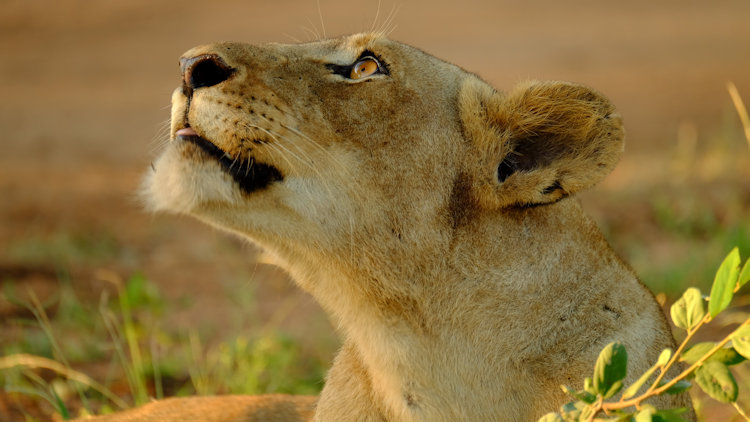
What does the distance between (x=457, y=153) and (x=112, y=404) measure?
225 centimetres

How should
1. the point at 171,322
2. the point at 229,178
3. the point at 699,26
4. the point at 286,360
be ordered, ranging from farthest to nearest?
the point at 699,26 < the point at 171,322 < the point at 286,360 < the point at 229,178

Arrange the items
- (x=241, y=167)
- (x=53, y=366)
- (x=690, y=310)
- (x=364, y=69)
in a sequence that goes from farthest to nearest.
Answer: (x=53, y=366) < (x=364, y=69) < (x=241, y=167) < (x=690, y=310)

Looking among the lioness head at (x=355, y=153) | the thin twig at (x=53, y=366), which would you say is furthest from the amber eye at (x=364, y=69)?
the thin twig at (x=53, y=366)

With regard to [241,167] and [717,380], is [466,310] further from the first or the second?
[717,380]

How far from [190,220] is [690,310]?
650 centimetres

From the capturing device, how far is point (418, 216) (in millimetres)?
2492

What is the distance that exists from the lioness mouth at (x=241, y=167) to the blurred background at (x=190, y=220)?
459 millimetres

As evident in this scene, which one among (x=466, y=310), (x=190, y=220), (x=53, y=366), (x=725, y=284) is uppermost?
(x=725, y=284)

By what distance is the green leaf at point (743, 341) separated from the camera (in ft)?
5.63

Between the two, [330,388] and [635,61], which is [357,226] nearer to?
[330,388]

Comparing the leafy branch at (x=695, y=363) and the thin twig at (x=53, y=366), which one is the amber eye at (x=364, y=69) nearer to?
the leafy branch at (x=695, y=363)

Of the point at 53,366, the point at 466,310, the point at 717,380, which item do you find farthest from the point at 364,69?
the point at 53,366

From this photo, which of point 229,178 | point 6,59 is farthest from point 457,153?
point 6,59

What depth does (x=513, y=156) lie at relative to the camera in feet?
8.70
